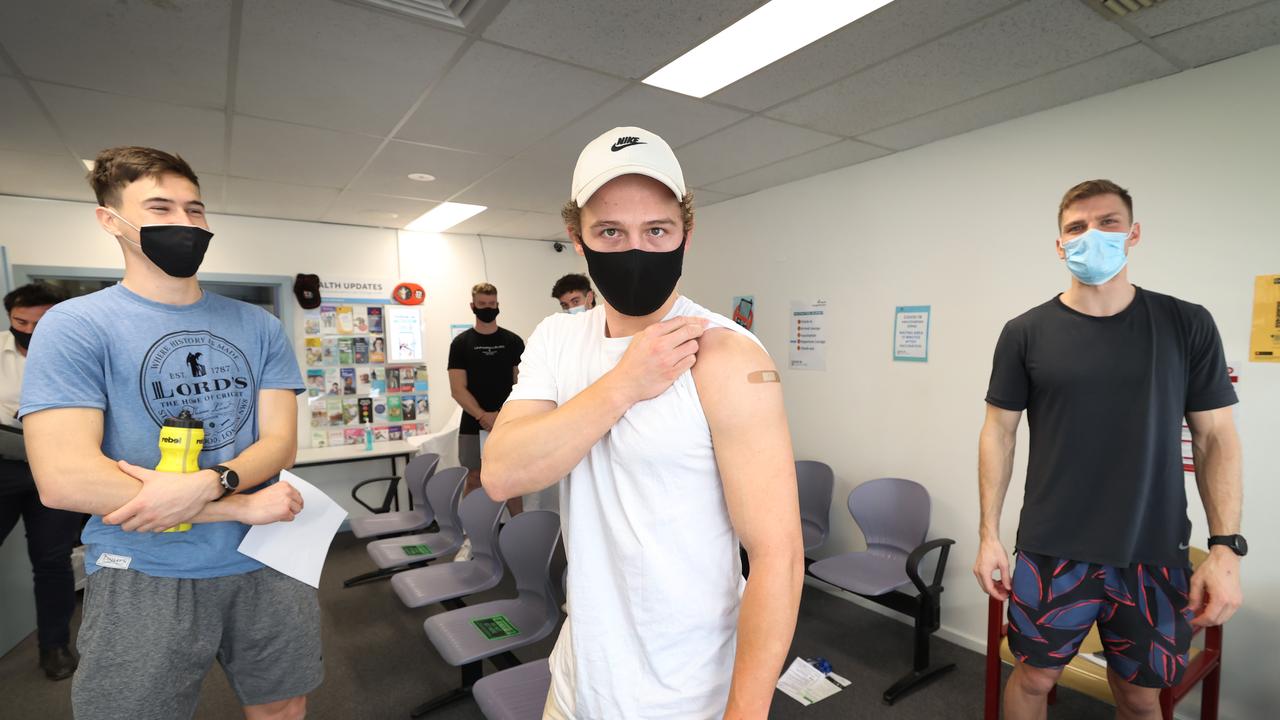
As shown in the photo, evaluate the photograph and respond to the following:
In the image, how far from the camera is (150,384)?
1.26 metres

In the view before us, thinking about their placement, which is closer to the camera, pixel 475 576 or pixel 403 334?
pixel 475 576

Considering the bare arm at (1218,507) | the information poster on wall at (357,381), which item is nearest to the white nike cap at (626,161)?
the bare arm at (1218,507)

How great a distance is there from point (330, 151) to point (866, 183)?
9.82ft

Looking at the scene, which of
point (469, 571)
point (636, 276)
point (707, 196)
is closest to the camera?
point (636, 276)

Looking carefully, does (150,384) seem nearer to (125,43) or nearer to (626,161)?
(626,161)

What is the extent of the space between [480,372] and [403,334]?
51.9 inches

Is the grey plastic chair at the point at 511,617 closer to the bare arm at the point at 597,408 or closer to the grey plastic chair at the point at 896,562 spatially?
the grey plastic chair at the point at 896,562

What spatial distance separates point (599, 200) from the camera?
92 cm

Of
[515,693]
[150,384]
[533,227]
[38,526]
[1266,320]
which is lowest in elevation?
[515,693]

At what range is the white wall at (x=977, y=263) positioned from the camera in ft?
7.11

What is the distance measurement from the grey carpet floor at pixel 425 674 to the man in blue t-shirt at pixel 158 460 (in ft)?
4.55

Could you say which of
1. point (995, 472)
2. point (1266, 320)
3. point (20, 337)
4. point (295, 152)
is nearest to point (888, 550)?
point (995, 472)

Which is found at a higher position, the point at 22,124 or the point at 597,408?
Answer: the point at 22,124

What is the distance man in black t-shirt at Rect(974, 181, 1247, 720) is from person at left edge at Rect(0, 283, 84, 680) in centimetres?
389
